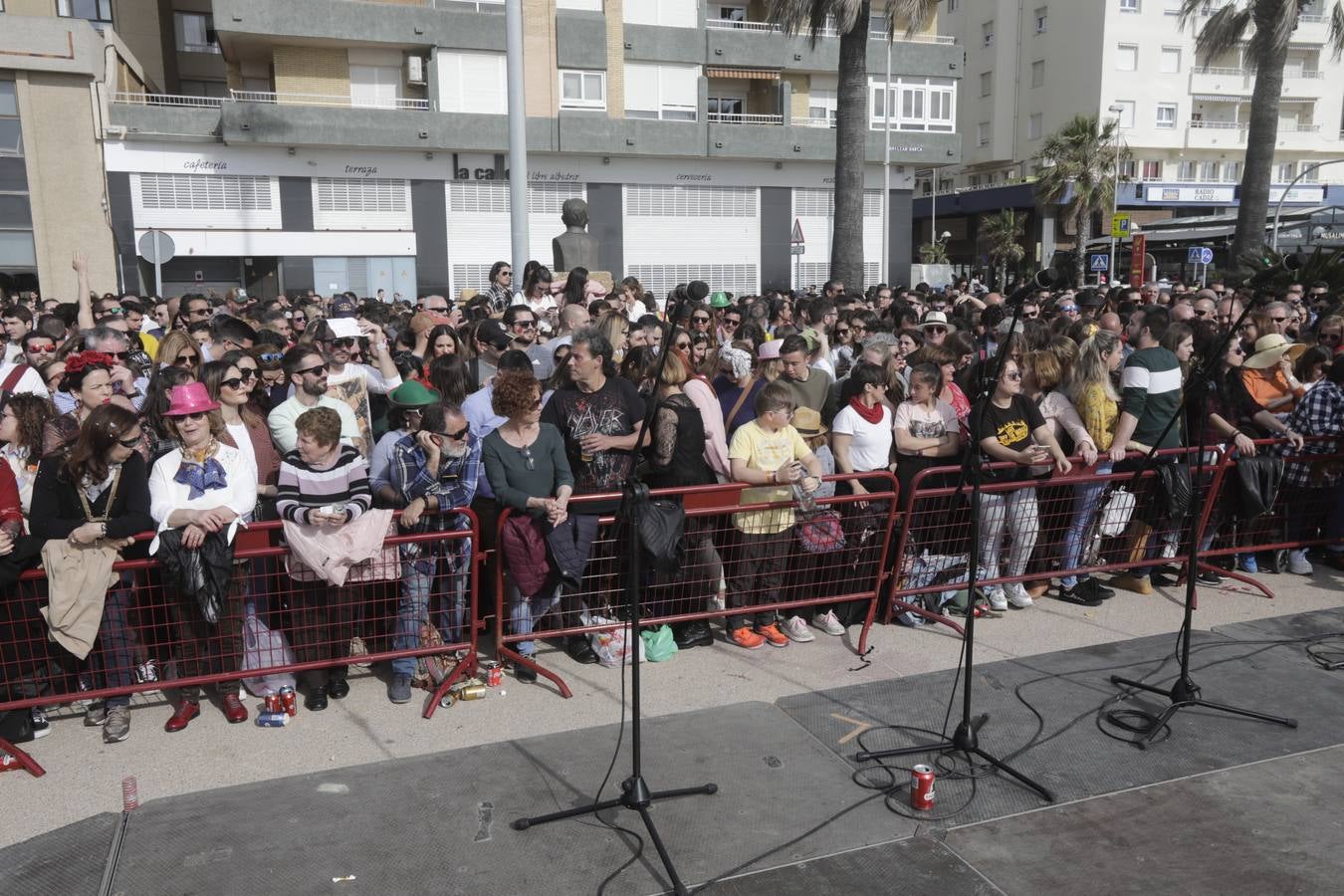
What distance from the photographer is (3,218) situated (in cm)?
2617

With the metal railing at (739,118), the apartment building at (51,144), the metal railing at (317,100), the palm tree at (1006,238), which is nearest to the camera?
the apartment building at (51,144)

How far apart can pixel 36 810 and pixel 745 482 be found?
12.7ft

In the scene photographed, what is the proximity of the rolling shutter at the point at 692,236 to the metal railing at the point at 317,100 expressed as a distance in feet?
23.5

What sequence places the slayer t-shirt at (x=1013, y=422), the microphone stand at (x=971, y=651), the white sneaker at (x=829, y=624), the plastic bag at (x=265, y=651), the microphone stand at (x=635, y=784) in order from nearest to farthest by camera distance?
the microphone stand at (x=635, y=784)
the microphone stand at (x=971, y=651)
the plastic bag at (x=265, y=651)
the white sneaker at (x=829, y=624)
the slayer t-shirt at (x=1013, y=422)

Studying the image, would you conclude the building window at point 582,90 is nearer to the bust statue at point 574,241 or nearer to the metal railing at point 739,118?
the metal railing at point 739,118

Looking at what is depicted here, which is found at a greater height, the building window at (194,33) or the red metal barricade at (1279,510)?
the building window at (194,33)

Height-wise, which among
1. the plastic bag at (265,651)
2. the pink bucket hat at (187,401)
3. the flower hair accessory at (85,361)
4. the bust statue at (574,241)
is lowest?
the plastic bag at (265,651)

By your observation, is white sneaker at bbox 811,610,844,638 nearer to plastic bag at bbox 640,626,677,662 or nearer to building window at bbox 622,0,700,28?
plastic bag at bbox 640,626,677,662

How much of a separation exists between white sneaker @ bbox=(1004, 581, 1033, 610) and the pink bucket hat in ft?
17.4

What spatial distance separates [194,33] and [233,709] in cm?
3850

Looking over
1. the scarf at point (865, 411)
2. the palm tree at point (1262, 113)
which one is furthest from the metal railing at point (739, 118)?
the scarf at point (865, 411)

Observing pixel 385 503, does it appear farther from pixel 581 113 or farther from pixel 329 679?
pixel 581 113

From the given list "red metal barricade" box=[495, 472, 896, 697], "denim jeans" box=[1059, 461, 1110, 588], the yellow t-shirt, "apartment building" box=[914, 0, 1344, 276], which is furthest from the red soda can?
"apartment building" box=[914, 0, 1344, 276]

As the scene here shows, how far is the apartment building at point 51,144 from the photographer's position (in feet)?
83.8
